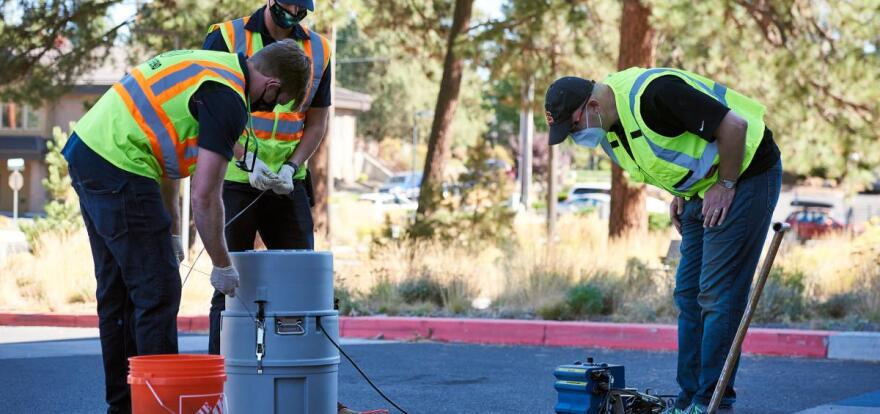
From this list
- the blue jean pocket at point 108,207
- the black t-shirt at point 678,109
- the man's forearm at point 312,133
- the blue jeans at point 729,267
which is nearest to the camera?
the blue jean pocket at point 108,207

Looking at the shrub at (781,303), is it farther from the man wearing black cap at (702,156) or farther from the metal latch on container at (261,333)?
the metal latch on container at (261,333)

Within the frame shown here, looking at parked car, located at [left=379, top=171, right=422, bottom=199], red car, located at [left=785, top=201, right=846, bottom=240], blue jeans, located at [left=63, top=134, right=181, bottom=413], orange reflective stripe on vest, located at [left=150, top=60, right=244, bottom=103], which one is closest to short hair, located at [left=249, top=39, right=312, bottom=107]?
orange reflective stripe on vest, located at [left=150, top=60, right=244, bottom=103]

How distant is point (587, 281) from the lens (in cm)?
1142

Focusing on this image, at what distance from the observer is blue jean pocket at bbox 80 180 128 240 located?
A: 4590 millimetres

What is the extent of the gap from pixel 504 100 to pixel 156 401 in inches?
768

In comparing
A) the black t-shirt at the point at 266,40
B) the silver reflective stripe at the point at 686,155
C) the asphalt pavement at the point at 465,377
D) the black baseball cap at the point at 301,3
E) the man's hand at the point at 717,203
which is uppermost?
the black baseball cap at the point at 301,3

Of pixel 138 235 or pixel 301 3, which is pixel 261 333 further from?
pixel 301 3

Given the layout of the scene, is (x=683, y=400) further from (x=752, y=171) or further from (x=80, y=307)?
(x=80, y=307)

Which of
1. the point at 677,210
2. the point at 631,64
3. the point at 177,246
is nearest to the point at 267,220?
the point at 177,246

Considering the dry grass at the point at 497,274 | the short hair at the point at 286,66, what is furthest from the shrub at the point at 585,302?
the short hair at the point at 286,66

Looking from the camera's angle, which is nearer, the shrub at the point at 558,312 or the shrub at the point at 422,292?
the shrub at the point at 558,312

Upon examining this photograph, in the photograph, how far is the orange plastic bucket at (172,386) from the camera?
4180mm

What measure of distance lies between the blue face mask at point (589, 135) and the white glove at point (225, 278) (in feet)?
4.89

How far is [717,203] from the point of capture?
517cm
